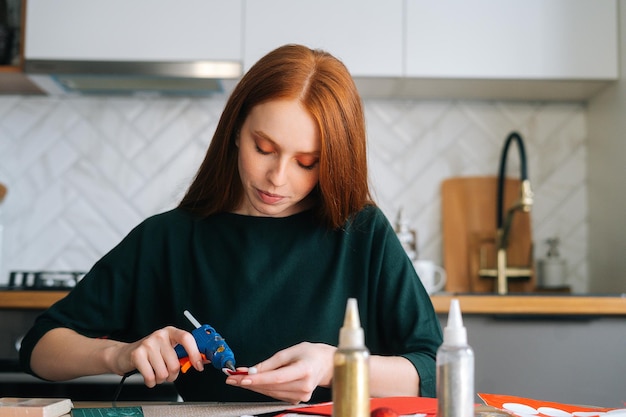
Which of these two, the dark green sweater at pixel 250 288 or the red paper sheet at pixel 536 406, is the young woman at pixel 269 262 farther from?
the red paper sheet at pixel 536 406

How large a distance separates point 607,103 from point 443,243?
73 cm

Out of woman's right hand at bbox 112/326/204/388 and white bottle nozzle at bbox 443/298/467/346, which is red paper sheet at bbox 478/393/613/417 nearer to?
white bottle nozzle at bbox 443/298/467/346

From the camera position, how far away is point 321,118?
1.22 metres

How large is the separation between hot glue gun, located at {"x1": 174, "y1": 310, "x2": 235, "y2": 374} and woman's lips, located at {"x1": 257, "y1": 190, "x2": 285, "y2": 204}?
31 centimetres

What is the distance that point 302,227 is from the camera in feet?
4.67

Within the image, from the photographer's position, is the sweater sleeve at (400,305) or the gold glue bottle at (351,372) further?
the sweater sleeve at (400,305)

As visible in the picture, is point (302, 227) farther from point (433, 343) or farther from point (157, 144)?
point (157, 144)

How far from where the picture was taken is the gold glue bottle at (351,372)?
71cm

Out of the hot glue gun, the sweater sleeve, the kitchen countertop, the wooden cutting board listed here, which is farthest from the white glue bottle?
the wooden cutting board

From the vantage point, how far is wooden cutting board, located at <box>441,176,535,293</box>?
262 cm

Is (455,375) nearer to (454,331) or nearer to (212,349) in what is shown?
(454,331)

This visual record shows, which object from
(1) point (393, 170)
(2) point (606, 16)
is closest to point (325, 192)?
(1) point (393, 170)

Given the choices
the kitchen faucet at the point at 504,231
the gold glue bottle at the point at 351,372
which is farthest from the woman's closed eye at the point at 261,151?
the kitchen faucet at the point at 504,231

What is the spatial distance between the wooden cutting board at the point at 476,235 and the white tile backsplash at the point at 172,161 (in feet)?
0.18
